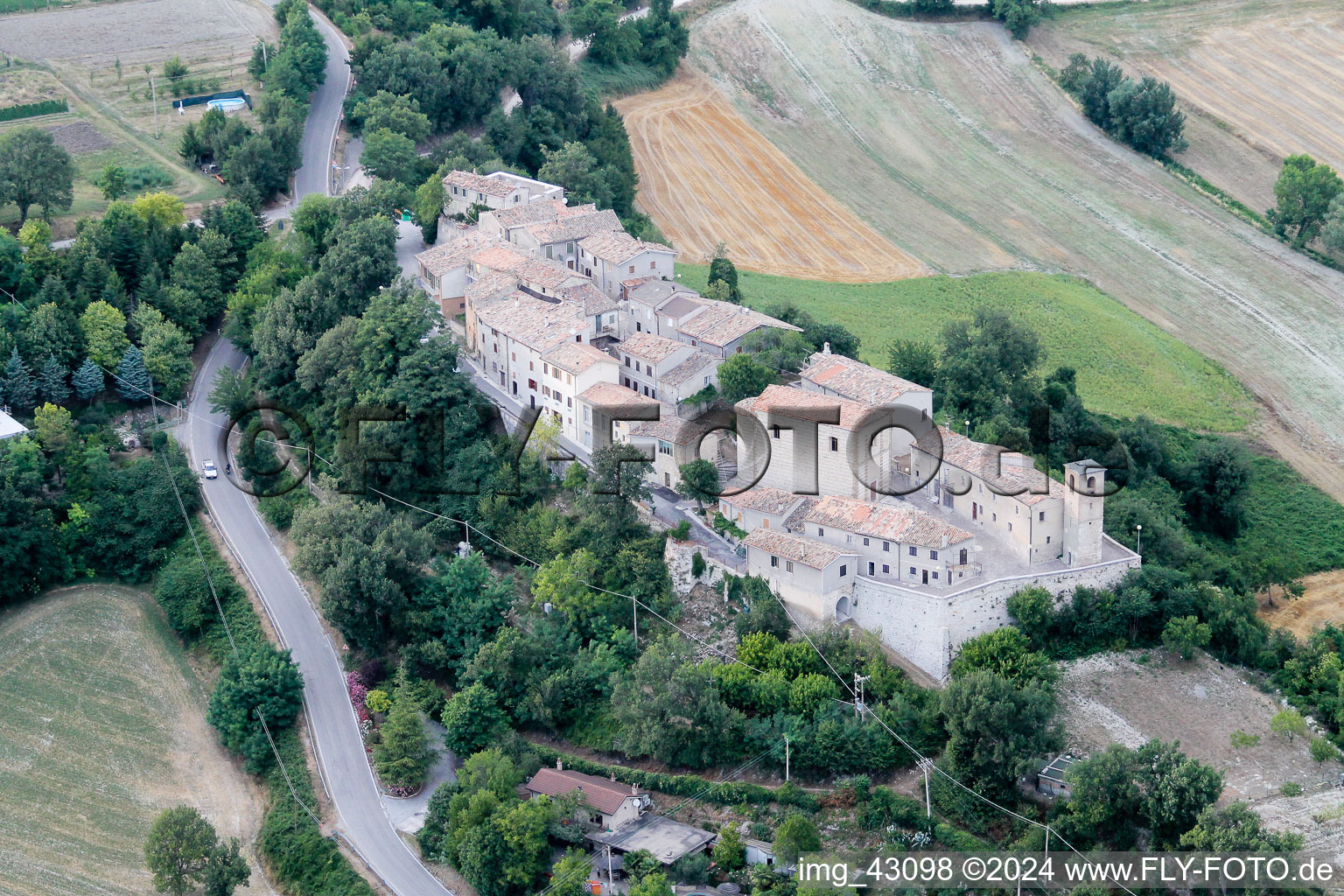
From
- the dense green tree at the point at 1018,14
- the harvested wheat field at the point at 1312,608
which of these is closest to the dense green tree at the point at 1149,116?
the dense green tree at the point at 1018,14

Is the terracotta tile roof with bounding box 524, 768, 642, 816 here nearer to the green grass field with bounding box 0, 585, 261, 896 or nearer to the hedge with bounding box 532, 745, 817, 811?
the hedge with bounding box 532, 745, 817, 811

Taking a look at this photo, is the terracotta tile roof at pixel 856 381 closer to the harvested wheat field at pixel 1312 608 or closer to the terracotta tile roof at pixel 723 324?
the terracotta tile roof at pixel 723 324

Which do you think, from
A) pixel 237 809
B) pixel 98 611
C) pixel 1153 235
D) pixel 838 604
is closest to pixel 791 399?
pixel 838 604

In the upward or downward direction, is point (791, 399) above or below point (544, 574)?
above

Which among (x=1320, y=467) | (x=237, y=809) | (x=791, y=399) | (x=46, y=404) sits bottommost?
(x=237, y=809)

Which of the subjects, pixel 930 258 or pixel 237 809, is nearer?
pixel 237 809

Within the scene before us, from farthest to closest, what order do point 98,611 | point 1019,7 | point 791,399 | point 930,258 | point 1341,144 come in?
point 1019,7
point 1341,144
point 930,258
point 98,611
point 791,399

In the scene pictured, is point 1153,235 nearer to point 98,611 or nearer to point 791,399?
point 791,399
